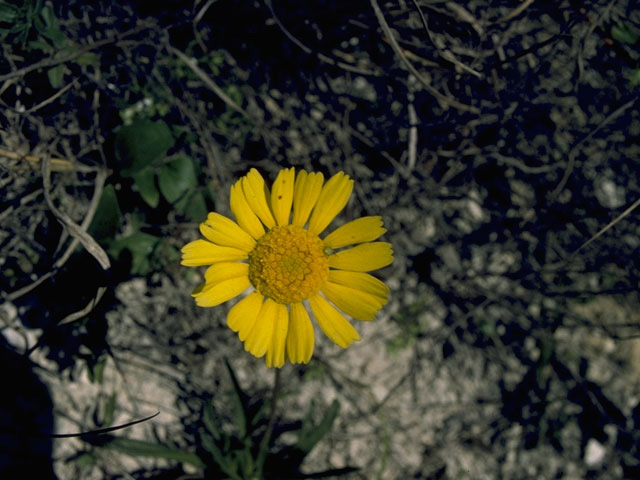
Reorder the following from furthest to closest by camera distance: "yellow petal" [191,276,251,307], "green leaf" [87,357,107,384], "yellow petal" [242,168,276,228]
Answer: "green leaf" [87,357,107,384], "yellow petal" [242,168,276,228], "yellow petal" [191,276,251,307]

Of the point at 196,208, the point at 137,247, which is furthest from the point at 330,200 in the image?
the point at 137,247

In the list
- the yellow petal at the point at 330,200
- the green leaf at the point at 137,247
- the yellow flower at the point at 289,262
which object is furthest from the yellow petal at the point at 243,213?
the green leaf at the point at 137,247

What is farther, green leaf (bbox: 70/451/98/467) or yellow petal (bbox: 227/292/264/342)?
green leaf (bbox: 70/451/98/467)

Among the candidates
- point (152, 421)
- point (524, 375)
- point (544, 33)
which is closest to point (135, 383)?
point (152, 421)

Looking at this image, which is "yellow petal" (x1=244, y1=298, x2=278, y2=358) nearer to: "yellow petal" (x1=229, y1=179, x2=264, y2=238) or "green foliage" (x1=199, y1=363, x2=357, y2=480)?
"yellow petal" (x1=229, y1=179, x2=264, y2=238)

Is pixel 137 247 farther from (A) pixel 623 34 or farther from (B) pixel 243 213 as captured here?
(A) pixel 623 34

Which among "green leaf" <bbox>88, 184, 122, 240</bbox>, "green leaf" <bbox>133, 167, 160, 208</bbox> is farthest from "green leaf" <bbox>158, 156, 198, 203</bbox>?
"green leaf" <bbox>88, 184, 122, 240</bbox>
